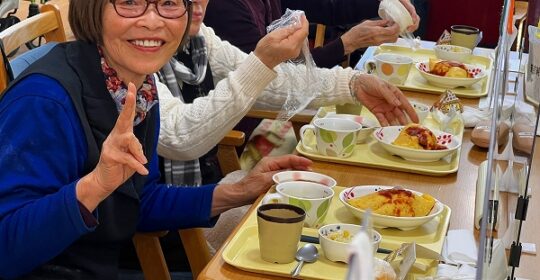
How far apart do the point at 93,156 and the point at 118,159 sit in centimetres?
23

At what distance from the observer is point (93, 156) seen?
1.62 meters

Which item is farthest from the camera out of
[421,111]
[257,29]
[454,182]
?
[257,29]

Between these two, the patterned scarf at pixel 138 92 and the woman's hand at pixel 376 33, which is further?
the woman's hand at pixel 376 33

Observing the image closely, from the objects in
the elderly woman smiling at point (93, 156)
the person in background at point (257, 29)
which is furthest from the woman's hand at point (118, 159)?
the person in background at point (257, 29)

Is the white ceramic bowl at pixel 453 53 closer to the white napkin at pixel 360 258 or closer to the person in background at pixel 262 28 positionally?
the person in background at pixel 262 28

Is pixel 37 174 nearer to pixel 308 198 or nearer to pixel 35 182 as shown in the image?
pixel 35 182

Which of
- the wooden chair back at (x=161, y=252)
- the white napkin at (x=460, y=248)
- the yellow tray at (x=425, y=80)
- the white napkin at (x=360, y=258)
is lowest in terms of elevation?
the wooden chair back at (x=161, y=252)

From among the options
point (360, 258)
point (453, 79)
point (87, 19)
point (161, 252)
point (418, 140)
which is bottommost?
point (161, 252)

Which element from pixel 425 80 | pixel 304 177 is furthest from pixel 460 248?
pixel 425 80

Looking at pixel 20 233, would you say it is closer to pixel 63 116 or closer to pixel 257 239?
pixel 63 116

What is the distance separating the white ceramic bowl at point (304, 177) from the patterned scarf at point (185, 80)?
23.4 inches

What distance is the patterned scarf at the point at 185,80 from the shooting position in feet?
7.59

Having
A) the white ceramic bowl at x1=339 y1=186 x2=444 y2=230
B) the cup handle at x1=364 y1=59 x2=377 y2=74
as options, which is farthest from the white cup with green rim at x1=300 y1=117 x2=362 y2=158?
the cup handle at x1=364 y1=59 x2=377 y2=74

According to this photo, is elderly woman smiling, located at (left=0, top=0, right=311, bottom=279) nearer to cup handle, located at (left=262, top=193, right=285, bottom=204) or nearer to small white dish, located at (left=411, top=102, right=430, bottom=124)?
cup handle, located at (left=262, top=193, right=285, bottom=204)
